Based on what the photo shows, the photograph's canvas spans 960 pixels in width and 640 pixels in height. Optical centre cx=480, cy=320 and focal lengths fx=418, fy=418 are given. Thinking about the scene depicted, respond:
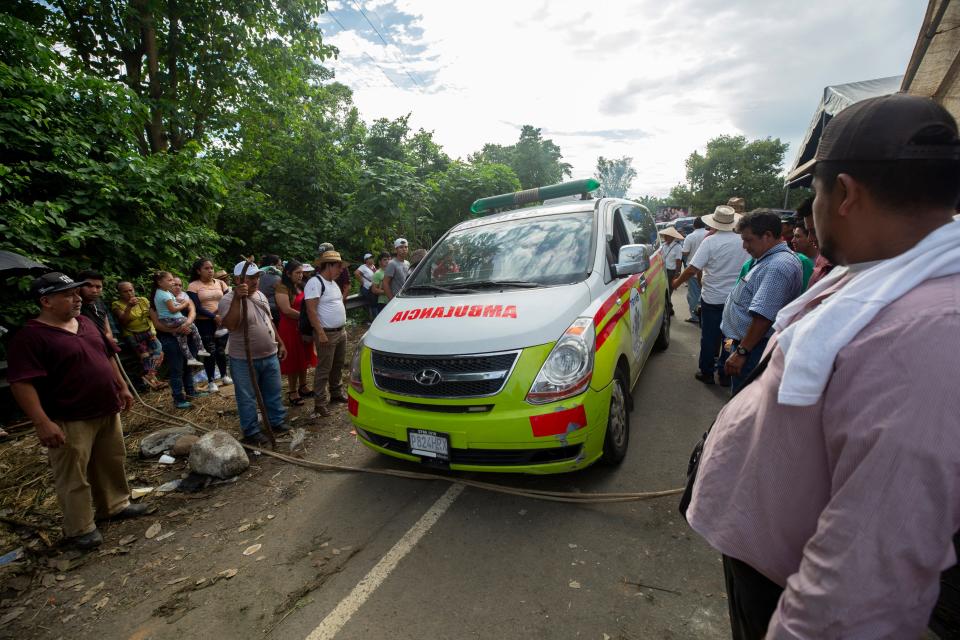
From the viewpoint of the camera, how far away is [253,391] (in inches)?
166

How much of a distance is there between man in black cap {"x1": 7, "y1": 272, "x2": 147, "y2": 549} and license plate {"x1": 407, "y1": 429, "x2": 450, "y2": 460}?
2315 mm

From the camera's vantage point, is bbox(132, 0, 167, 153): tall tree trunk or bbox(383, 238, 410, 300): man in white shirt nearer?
bbox(383, 238, 410, 300): man in white shirt

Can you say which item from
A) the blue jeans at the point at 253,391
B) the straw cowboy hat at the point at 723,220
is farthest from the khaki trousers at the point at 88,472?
the straw cowboy hat at the point at 723,220

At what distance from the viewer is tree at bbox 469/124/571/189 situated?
3234 cm

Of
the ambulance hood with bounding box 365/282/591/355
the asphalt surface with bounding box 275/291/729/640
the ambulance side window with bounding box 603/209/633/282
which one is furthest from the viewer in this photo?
the ambulance side window with bounding box 603/209/633/282

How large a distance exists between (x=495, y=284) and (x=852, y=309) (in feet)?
8.60

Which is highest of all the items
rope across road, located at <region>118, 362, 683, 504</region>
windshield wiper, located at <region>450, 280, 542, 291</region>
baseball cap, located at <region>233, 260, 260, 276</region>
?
baseball cap, located at <region>233, 260, 260, 276</region>

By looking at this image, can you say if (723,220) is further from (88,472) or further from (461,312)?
(88,472)

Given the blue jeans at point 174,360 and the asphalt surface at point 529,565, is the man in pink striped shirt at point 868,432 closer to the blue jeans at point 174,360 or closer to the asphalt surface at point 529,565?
the asphalt surface at point 529,565

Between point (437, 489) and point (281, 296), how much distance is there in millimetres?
3159

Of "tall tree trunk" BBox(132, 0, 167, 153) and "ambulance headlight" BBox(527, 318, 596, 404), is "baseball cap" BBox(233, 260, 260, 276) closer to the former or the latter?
"ambulance headlight" BBox(527, 318, 596, 404)

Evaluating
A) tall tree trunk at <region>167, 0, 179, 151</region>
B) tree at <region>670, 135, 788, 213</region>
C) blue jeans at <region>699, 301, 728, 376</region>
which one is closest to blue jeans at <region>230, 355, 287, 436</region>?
blue jeans at <region>699, 301, 728, 376</region>

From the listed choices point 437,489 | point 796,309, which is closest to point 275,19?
point 437,489

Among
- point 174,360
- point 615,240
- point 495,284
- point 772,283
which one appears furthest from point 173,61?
point 772,283
